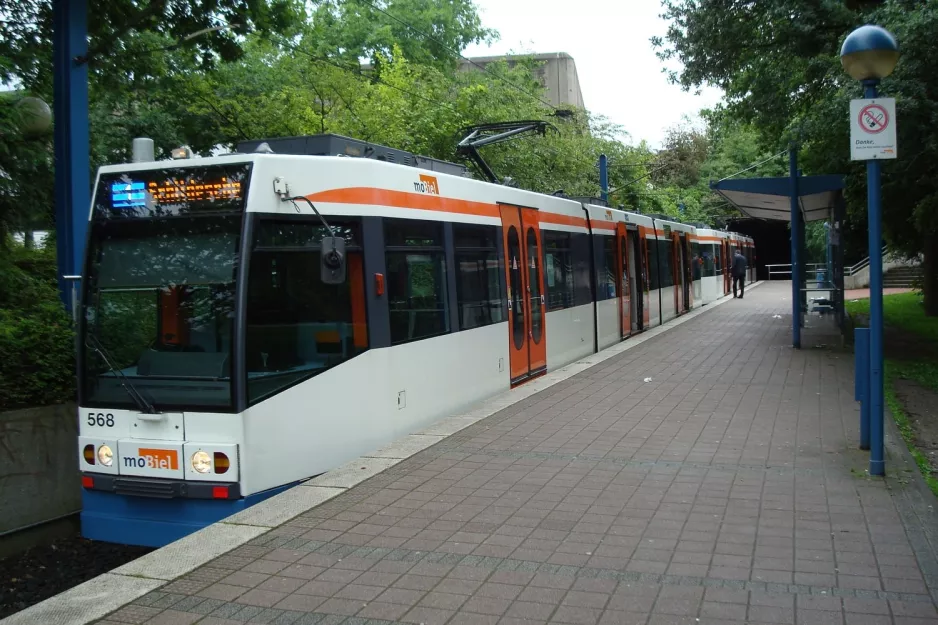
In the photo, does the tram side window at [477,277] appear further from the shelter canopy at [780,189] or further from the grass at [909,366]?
the shelter canopy at [780,189]

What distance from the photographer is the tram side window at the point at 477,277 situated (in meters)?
9.96

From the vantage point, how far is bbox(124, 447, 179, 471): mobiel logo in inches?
252

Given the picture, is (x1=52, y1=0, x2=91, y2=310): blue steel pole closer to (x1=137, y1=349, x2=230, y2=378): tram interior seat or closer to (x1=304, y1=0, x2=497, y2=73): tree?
(x1=137, y1=349, x2=230, y2=378): tram interior seat

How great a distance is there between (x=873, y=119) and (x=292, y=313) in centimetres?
482

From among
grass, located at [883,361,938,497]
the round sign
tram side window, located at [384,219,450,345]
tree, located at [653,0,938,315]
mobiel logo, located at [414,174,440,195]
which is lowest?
grass, located at [883,361,938,497]

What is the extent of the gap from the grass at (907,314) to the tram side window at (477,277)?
38.0 feet

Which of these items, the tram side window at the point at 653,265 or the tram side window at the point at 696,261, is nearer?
the tram side window at the point at 653,265

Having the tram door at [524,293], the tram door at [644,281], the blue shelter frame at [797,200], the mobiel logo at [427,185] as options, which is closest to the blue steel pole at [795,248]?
the blue shelter frame at [797,200]

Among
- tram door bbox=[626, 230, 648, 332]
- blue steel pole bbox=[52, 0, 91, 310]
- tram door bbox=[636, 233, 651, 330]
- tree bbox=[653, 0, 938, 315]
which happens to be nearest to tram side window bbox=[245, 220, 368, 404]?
blue steel pole bbox=[52, 0, 91, 310]

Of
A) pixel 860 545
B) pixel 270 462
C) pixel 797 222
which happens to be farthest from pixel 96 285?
pixel 797 222

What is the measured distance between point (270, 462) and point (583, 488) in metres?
2.38

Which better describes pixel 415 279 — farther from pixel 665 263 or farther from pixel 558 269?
pixel 665 263

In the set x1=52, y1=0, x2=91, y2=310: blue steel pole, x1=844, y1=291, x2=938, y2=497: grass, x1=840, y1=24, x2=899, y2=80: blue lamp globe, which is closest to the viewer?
x1=840, y1=24, x2=899, y2=80: blue lamp globe

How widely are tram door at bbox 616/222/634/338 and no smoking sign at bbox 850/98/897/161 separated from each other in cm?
1132
